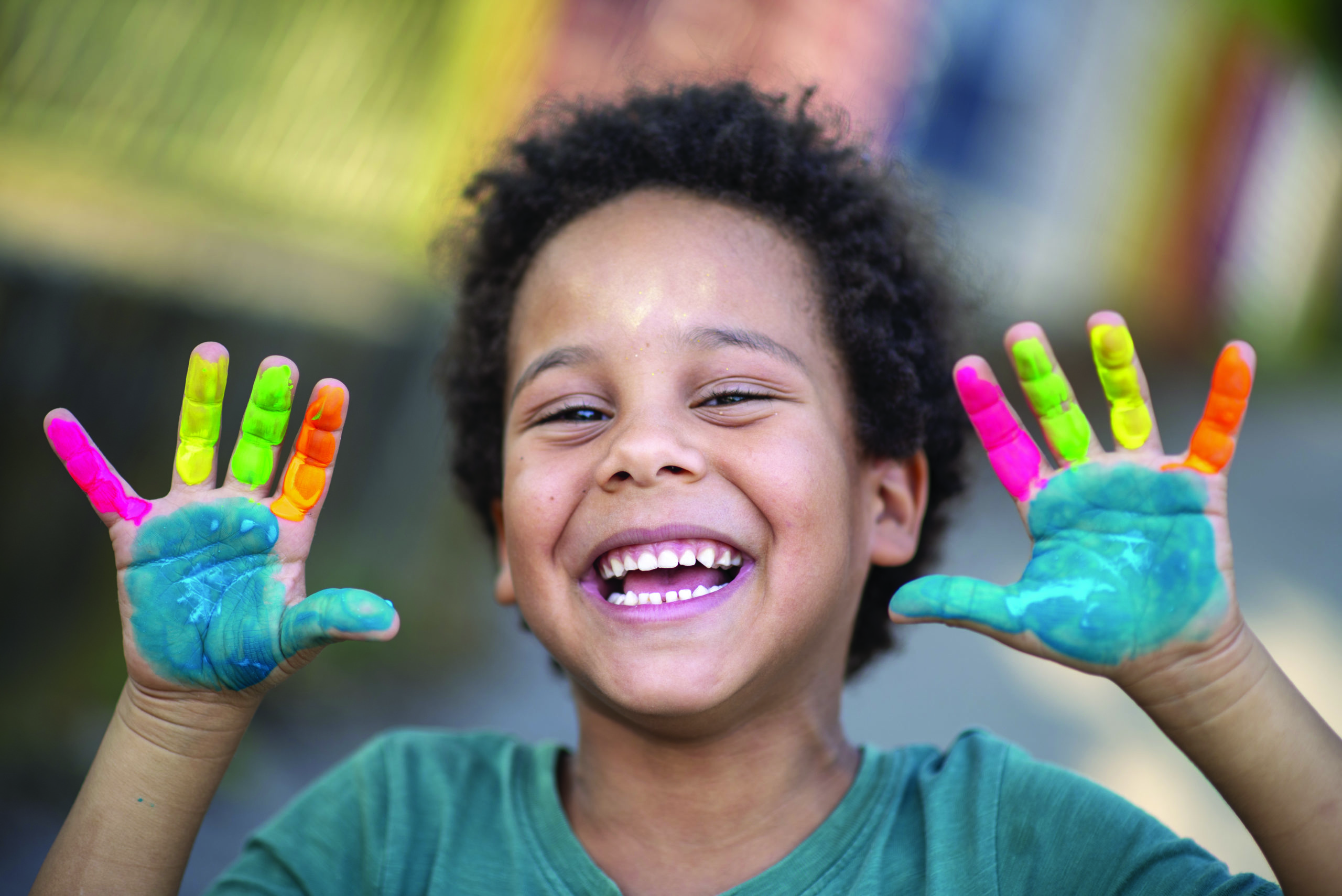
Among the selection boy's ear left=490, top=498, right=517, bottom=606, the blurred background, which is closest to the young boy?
boy's ear left=490, top=498, right=517, bottom=606

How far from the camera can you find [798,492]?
1.38 m

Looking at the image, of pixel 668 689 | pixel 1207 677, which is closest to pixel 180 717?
pixel 668 689

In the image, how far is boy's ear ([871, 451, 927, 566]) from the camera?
64.0 inches

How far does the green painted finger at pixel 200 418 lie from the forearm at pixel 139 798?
278 millimetres

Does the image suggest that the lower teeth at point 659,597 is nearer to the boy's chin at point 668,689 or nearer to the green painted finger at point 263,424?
the boy's chin at point 668,689

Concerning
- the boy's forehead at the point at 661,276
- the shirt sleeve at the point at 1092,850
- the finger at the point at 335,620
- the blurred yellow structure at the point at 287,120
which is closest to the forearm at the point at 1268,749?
the shirt sleeve at the point at 1092,850

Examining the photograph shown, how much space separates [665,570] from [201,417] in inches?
24.2

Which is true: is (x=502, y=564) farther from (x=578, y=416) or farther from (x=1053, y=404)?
(x=1053, y=404)

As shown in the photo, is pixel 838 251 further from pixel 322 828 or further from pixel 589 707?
pixel 322 828

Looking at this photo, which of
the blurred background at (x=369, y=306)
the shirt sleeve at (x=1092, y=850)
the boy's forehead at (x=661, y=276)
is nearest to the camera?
the shirt sleeve at (x=1092, y=850)

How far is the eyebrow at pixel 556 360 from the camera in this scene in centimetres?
146

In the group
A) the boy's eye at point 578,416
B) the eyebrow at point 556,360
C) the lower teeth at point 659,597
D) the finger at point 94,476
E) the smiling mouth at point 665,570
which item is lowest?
the lower teeth at point 659,597

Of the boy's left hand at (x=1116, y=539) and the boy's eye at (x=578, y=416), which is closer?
the boy's left hand at (x=1116, y=539)

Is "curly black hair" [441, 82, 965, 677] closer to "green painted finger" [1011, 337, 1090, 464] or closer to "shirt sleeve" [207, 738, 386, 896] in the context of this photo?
"green painted finger" [1011, 337, 1090, 464]
